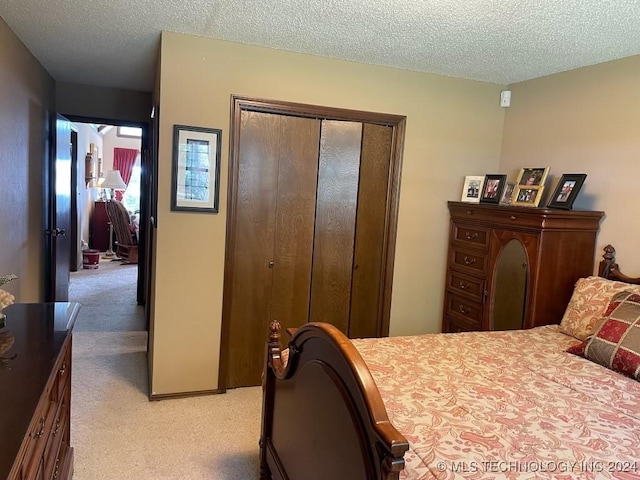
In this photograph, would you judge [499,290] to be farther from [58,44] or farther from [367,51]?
[58,44]

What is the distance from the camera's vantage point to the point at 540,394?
1.86 m

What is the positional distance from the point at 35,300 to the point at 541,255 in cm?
395

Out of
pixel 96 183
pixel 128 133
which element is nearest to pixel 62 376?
pixel 96 183

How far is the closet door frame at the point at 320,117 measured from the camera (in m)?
3.11

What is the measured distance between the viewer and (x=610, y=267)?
2.88m

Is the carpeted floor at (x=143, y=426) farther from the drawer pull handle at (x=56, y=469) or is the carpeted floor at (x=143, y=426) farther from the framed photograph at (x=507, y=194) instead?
the framed photograph at (x=507, y=194)

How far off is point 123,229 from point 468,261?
21.2ft

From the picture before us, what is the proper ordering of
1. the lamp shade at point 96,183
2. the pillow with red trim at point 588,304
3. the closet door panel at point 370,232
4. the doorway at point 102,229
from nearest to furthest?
the pillow with red trim at point 588,304
the closet door panel at point 370,232
the doorway at point 102,229
the lamp shade at point 96,183

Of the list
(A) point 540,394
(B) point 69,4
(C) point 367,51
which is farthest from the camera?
(C) point 367,51

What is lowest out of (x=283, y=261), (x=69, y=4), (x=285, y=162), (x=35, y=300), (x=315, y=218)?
(x=35, y=300)

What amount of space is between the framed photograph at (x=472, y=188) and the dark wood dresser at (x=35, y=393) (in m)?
2.81

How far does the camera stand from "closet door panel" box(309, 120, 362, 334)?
3.39m

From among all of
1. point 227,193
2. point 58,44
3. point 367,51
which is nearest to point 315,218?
point 227,193

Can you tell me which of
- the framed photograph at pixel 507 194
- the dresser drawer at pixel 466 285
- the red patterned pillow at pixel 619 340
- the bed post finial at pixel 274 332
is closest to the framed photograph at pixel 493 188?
the framed photograph at pixel 507 194
